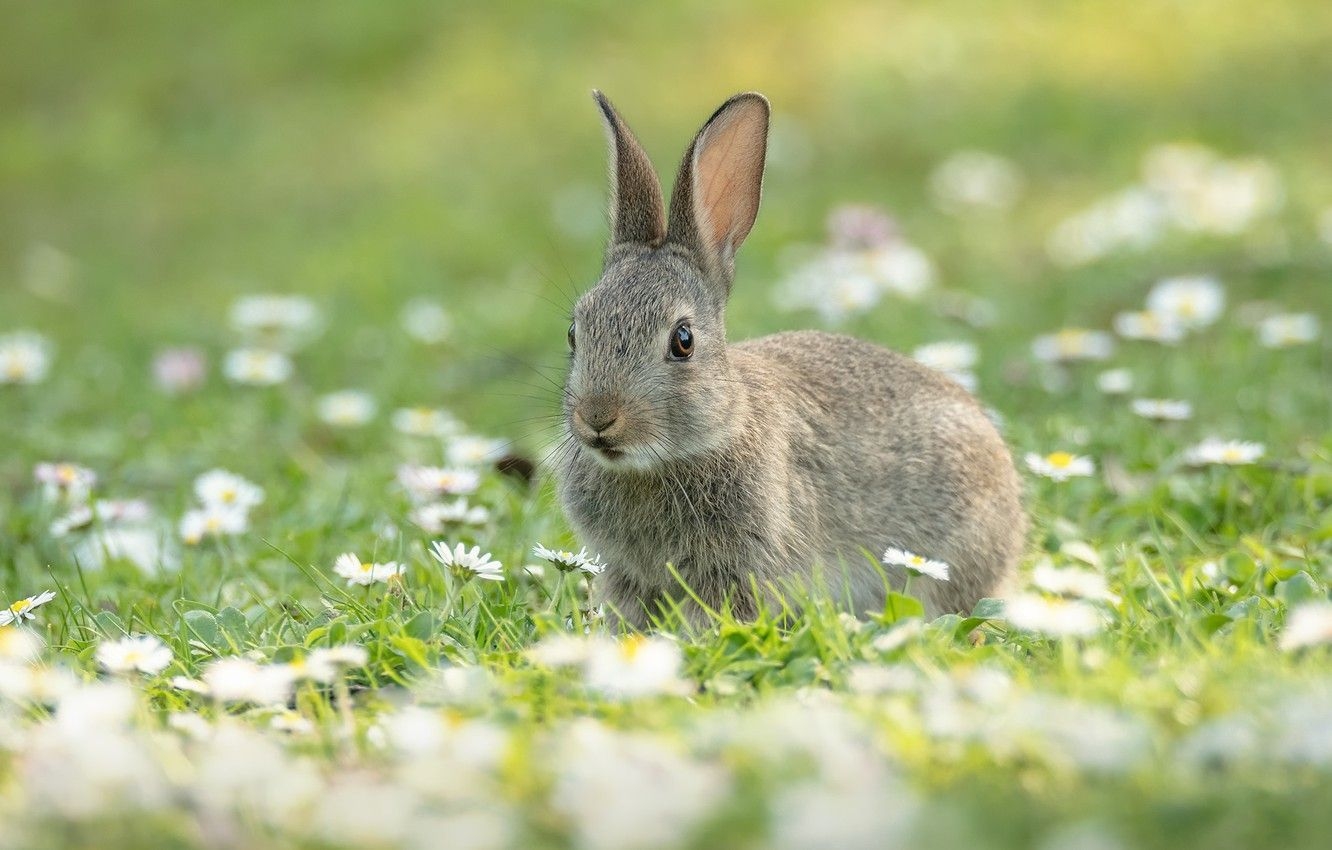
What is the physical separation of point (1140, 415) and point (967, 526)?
1.33 m

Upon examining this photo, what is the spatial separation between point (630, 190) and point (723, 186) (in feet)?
1.02

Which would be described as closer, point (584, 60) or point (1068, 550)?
point (1068, 550)

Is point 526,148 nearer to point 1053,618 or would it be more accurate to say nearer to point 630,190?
point 630,190

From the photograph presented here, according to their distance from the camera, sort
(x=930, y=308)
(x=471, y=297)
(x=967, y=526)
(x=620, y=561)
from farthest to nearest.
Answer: (x=471, y=297) → (x=930, y=308) → (x=967, y=526) → (x=620, y=561)

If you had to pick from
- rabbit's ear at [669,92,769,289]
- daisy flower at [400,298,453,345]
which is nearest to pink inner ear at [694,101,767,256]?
rabbit's ear at [669,92,769,289]

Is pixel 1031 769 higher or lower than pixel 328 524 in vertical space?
higher

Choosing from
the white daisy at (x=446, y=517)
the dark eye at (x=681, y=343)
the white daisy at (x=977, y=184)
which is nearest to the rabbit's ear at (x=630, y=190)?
the dark eye at (x=681, y=343)

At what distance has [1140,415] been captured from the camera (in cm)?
567

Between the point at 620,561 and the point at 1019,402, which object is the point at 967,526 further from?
the point at 1019,402

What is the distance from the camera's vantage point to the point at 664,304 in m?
4.40

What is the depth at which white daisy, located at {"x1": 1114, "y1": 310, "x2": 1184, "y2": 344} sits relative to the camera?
20.7 feet

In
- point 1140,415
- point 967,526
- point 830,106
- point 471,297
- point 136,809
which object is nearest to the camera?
point 136,809

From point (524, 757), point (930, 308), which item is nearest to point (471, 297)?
point (930, 308)

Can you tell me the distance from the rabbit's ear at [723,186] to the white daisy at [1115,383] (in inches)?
75.8
